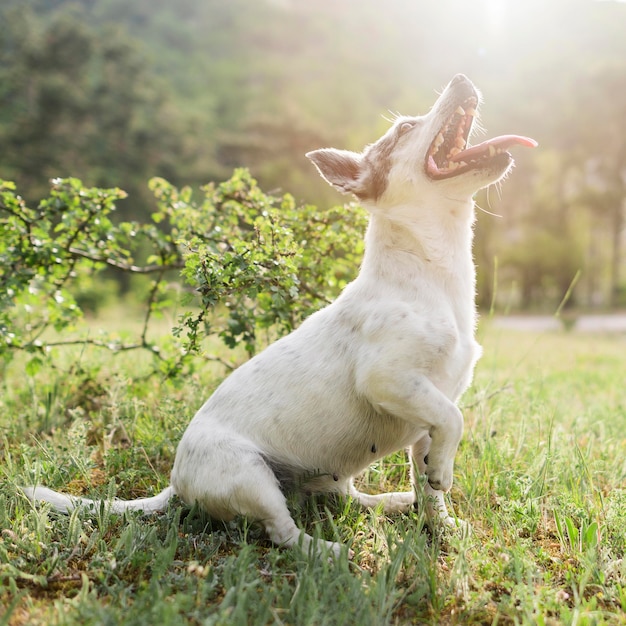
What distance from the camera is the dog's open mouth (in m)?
2.71

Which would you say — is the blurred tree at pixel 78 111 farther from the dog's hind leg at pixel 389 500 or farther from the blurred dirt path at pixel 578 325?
the dog's hind leg at pixel 389 500

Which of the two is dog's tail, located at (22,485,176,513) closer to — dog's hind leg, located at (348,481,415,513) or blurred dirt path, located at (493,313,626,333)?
dog's hind leg, located at (348,481,415,513)

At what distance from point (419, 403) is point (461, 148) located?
133 centimetres

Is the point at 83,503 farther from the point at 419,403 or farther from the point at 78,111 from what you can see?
the point at 78,111

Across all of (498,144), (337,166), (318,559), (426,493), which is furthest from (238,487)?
(498,144)

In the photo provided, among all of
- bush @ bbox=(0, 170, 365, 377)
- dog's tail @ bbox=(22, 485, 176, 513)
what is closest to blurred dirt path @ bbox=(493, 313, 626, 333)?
bush @ bbox=(0, 170, 365, 377)

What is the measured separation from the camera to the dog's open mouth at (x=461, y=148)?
2.71 m

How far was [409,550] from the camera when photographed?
7.43 feet

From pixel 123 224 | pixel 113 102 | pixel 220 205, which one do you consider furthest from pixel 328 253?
pixel 113 102

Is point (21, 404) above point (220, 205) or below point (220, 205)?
below

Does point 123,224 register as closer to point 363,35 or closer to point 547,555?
point 547,555

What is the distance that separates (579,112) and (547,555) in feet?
98.2

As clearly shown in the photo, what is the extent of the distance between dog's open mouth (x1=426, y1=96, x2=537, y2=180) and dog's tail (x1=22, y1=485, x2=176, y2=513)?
6.36 ft

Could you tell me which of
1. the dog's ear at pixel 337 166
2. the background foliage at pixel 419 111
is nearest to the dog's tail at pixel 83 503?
the dog's ear at pixel 337 166
